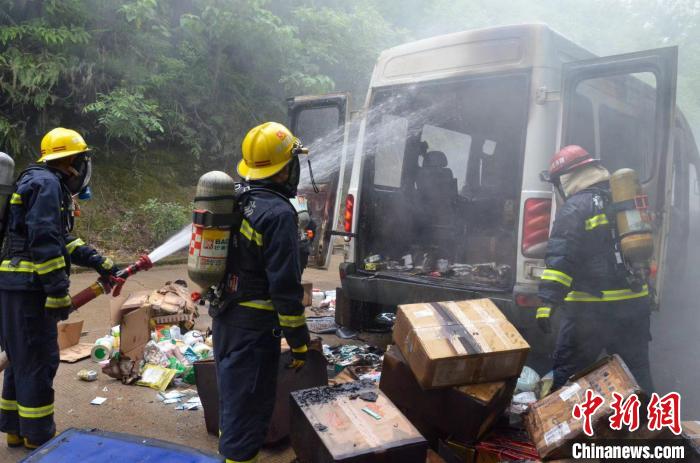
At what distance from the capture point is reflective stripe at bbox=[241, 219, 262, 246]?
7.82ft

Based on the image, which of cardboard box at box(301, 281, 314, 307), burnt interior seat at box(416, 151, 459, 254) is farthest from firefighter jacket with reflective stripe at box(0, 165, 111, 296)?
burnt interior seat at box(416, 151, 459, 254)

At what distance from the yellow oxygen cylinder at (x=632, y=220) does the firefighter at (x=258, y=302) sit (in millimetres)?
1933

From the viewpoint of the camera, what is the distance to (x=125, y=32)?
9.16m

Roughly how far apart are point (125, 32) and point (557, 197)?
8.32 m

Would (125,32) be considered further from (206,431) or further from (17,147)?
(206,431)

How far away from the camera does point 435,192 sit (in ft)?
17.9

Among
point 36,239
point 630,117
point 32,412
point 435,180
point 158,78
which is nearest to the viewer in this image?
point 36,239

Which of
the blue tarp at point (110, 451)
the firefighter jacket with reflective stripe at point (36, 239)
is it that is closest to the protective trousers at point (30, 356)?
the firefighter jacket with reflective stripe at point (36, 239)

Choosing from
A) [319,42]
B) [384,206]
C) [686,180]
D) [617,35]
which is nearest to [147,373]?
[384,206]

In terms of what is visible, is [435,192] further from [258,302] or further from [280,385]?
[258,302]

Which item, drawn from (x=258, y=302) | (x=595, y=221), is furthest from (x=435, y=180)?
(x=258, y=302)

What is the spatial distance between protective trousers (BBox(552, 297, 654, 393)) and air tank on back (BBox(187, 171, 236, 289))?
2174mm

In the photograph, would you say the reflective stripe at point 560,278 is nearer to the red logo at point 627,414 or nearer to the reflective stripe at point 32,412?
the red logo at point 627,414

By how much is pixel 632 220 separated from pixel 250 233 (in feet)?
7.15
